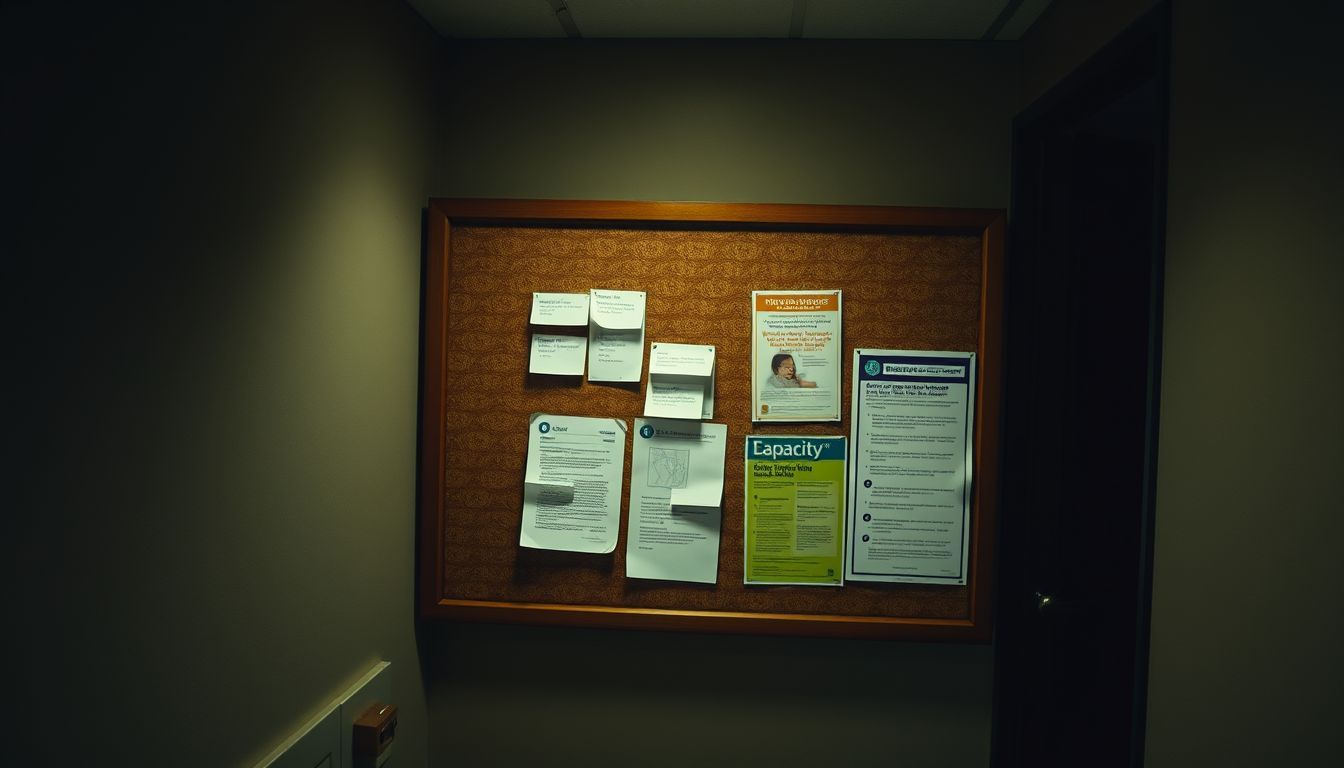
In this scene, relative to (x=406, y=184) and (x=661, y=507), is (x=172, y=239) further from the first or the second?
(x=661, y=507)

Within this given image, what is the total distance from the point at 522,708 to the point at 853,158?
171 cm

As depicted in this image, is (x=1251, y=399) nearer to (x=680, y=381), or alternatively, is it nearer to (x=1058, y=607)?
(x=1058, y=607)

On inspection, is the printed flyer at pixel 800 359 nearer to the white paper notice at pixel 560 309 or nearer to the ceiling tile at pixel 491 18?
A: the white paper notice at pixel 560 309

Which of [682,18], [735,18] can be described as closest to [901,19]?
[735,18]

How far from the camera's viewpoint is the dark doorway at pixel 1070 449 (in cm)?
161

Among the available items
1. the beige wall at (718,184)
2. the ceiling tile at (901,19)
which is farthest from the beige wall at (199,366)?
the ceiling tile at (901,19)

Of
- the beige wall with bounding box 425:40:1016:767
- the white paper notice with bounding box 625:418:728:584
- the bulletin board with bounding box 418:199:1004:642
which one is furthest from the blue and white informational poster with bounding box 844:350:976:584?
the white paper notice with bounding box 625:418:728:584

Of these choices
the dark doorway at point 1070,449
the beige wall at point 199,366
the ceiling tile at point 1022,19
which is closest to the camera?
the beige wall at point 199,366

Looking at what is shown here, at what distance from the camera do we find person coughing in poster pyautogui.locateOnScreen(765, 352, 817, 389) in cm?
165

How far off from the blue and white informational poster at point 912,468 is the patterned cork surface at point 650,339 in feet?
0.16

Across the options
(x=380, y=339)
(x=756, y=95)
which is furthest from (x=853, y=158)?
(x=380, y=339)

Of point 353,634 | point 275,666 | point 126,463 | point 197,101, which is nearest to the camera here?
point 126,463

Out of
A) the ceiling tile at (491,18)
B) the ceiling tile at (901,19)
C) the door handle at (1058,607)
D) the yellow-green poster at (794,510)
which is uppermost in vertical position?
the ceiling tile at (901,19)

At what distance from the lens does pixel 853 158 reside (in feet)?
5.54
